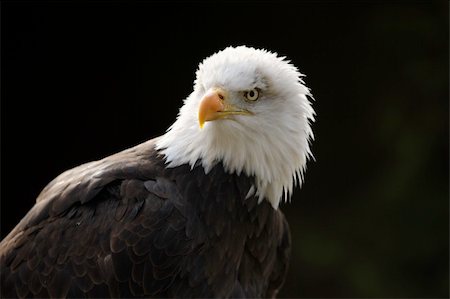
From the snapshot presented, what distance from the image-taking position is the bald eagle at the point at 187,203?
3.46 metres

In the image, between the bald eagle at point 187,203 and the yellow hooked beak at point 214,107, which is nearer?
the yellow hooked beak at point 214,107

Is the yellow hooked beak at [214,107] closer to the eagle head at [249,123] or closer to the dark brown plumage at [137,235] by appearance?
the eagle head at [249,123]

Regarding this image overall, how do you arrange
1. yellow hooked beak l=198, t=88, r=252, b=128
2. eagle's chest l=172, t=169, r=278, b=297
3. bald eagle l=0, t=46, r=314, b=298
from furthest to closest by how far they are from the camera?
eagle's chest l=172, t=169, r=278, b=297
bald eagle l=0, t=46, r=314, b=298
yellow hooked beak l=198, t=88, r=252, b=128

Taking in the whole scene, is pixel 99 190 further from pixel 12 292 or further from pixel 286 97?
pixel 286 97

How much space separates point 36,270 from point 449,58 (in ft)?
14.4

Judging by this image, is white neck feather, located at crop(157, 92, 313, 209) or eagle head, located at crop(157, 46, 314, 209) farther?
white neck feather, located at crop(157, 92, 313, 209)

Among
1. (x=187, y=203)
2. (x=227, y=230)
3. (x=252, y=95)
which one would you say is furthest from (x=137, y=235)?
(x=252, y=95)

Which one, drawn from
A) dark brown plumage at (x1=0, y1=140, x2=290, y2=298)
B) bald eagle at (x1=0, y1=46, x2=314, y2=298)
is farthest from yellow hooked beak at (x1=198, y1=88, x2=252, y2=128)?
dark brown plumage at (x1=0, y1=140, x2=290, y2=298)

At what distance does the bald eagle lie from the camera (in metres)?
3.46

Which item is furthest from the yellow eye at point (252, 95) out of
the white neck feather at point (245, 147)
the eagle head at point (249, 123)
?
the white neck feather at point (245, 147)

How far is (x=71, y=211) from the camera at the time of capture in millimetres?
3590

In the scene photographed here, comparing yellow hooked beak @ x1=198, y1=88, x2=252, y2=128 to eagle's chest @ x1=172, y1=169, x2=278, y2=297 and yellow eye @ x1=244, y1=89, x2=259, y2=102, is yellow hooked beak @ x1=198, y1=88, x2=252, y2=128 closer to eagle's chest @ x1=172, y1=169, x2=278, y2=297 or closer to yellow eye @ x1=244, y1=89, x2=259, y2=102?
yellow eye @ x1=244, y1=89, x2=259, y2=102

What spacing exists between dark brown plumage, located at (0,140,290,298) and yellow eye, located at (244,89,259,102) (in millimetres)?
381

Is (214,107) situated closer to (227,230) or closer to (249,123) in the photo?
(249,123)
